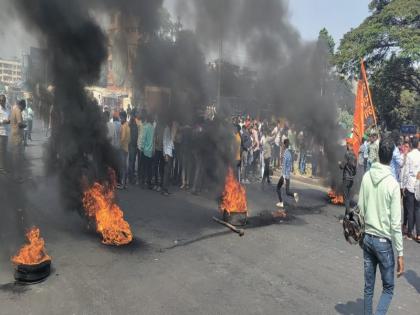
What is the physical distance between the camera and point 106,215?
6031mm

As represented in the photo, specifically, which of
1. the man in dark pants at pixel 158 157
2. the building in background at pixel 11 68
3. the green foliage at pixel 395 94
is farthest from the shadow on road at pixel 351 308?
the green foliage at pixel 395 94

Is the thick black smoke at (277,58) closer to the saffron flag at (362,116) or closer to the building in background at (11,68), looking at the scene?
the saffron flag at (362,116)

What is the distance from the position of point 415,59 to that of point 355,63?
239cm

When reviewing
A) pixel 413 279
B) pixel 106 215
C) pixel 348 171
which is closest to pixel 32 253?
pixel 106 215

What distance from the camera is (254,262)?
558cm

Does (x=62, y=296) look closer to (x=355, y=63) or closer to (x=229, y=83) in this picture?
(x=229, y=83)

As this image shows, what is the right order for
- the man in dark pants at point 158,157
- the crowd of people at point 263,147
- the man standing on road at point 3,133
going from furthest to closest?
the crowd of people at point 263,147
the man in dark pants at point 158,157
the man standing on road at point 3,133

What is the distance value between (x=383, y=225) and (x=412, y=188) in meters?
4.03

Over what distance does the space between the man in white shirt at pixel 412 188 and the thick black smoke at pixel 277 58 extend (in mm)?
3248

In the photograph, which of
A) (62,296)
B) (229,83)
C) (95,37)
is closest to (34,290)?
(62,296)

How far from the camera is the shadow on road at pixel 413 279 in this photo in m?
5.09

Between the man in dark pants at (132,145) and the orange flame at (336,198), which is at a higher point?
the man in dark pants at (132,145)

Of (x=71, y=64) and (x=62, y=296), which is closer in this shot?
(x=62, y=296)

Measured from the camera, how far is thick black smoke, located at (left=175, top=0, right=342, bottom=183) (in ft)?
31.6
